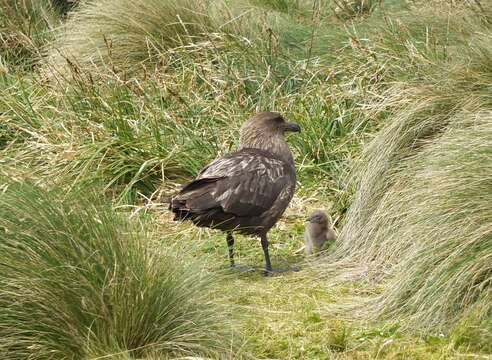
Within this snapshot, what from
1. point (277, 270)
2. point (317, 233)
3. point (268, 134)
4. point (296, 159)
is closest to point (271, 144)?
point (268, 134)

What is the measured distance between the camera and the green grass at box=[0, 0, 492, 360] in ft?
17.5

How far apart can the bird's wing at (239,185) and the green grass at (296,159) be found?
0.95 feet

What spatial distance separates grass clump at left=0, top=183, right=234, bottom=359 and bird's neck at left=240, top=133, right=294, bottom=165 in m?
2.52

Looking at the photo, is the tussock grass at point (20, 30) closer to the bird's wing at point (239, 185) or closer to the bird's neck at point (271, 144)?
the bird's neck at point (271, 144)

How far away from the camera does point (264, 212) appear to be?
7.31m

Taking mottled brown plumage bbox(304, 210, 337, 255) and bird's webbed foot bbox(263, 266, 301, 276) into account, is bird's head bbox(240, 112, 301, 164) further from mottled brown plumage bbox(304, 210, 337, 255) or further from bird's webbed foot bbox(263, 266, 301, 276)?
bird's webbed foot bbox(263, 266, 301, 276)

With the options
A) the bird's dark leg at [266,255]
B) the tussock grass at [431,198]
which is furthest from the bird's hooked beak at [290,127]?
the bird's dark leg at [266,255]

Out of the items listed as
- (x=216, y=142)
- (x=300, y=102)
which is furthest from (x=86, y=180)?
(x=300, y=102)

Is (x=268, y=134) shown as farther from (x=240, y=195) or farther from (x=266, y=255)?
(x=266, y=255)

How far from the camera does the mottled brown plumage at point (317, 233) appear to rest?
290 inches

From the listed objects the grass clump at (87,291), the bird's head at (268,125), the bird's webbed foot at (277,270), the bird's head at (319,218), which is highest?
the grass clump at (87,291)

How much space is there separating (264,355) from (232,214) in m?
1.80

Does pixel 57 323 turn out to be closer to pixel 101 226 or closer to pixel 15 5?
pixel 101 226

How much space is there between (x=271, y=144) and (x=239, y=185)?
→ 0.77 m
